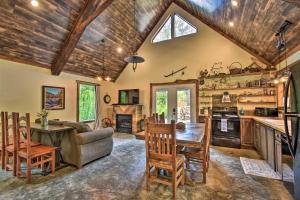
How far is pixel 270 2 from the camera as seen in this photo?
2.91 meters

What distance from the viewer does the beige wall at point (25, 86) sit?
4762mm

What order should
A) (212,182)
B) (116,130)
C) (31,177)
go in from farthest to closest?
1. (116,130)
2. (31,177)
3. (212,182)

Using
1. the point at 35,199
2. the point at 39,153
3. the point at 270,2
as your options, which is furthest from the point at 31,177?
the point at 270,2

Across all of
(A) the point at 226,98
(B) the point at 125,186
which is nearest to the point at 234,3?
(A) the point at 226,98

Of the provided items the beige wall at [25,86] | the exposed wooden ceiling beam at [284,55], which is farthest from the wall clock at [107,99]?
the exposed wooden ceiling beam at [284,55]

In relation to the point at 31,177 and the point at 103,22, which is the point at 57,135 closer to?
the point at 31,177

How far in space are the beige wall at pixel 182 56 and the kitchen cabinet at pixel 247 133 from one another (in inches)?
81.5

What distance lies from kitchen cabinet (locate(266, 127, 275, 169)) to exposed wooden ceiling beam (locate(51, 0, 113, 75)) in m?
4.86

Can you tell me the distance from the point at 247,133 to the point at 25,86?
23.2ft

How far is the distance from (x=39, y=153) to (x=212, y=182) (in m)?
3.14

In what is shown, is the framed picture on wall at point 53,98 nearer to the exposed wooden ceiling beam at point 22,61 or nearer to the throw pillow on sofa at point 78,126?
the exposed wooden ceiling beam at point 22,61

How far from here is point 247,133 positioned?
4.88 meters

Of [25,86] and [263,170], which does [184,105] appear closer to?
[263,170]

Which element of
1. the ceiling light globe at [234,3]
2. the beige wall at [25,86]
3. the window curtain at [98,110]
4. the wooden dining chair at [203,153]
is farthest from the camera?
the window curtain at [98,110]
